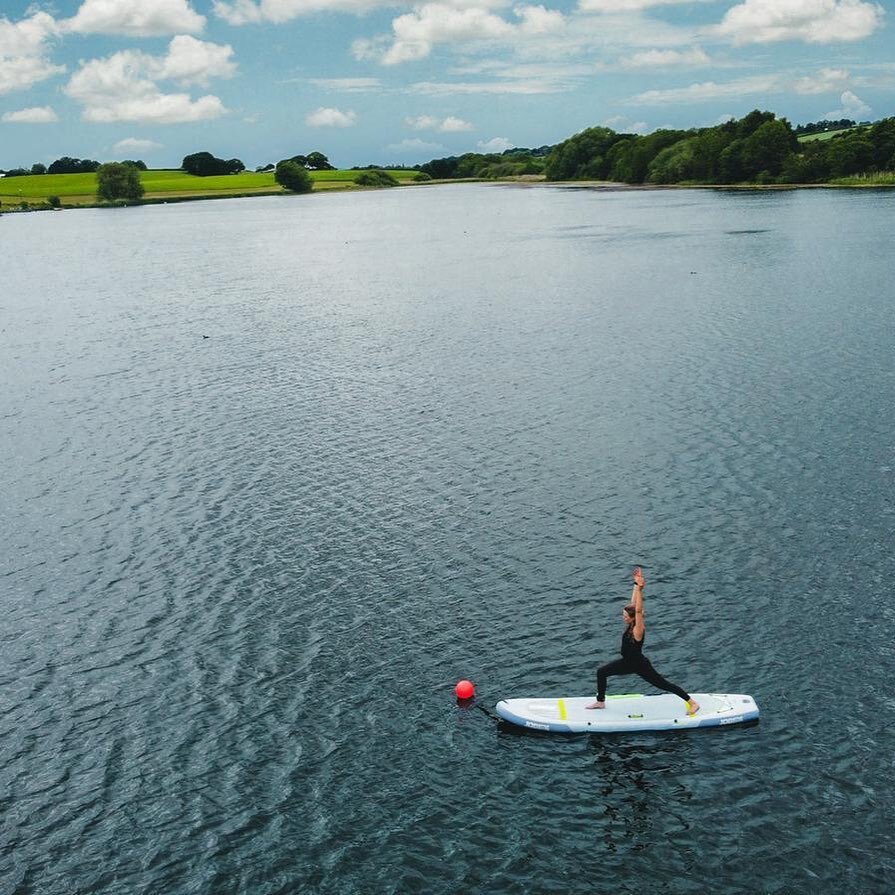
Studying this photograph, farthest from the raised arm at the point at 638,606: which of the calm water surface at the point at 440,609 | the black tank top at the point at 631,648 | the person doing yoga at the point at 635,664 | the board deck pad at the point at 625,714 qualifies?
the calm water surface at the point at 440,609

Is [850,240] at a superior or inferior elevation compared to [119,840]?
superior

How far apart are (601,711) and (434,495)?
20406mm

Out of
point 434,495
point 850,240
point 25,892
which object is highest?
point 850,240

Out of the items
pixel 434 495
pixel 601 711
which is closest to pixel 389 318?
pixel 434 495

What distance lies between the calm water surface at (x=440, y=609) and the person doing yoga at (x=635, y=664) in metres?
1.39

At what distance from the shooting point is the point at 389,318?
10206 centimetres

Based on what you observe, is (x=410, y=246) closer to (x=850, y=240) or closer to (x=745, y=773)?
(x=850, y=240)

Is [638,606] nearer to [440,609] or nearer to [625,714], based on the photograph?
[625,714]

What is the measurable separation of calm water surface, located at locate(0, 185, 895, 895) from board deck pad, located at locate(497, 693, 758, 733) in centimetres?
47

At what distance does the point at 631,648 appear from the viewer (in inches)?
1172

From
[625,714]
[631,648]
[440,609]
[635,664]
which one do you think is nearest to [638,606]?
[631,648]

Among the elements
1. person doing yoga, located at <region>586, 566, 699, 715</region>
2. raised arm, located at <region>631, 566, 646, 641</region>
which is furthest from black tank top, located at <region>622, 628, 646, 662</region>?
raised arm, located at <region>631, 566, 646, 641</region>

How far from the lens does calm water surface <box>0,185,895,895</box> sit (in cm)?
2567

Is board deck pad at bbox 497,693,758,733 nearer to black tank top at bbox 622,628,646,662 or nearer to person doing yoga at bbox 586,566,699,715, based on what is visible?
person doing yoga at bbox 586,566,699,715
